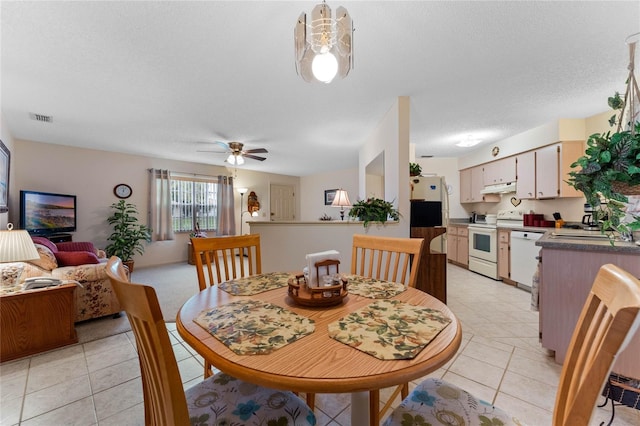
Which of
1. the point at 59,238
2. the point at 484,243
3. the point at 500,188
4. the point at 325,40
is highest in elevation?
the point at 325,40

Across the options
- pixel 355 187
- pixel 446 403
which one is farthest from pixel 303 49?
pixel 355 187

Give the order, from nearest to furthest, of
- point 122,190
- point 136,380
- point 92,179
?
point 136,380, point 92,179, point 122,190

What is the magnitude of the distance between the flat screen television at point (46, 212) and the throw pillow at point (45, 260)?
62.6 inches

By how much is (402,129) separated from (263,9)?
69.5 inches

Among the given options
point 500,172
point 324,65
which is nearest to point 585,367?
point 324,65

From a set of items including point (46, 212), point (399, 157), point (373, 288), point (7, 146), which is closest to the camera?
point (373, 288)

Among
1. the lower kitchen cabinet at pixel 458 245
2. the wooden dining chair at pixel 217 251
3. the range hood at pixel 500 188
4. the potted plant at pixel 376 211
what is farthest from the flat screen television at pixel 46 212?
the range hood at pixel 500 188

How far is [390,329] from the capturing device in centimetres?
81

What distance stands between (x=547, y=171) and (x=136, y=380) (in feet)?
17.0

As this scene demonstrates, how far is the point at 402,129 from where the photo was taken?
8.93 ft

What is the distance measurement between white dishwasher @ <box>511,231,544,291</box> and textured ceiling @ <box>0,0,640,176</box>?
5.29ft

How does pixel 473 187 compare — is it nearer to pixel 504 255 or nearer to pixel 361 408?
pixel 504 255

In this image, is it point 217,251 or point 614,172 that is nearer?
point 614,172

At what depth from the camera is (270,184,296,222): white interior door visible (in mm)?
7664
